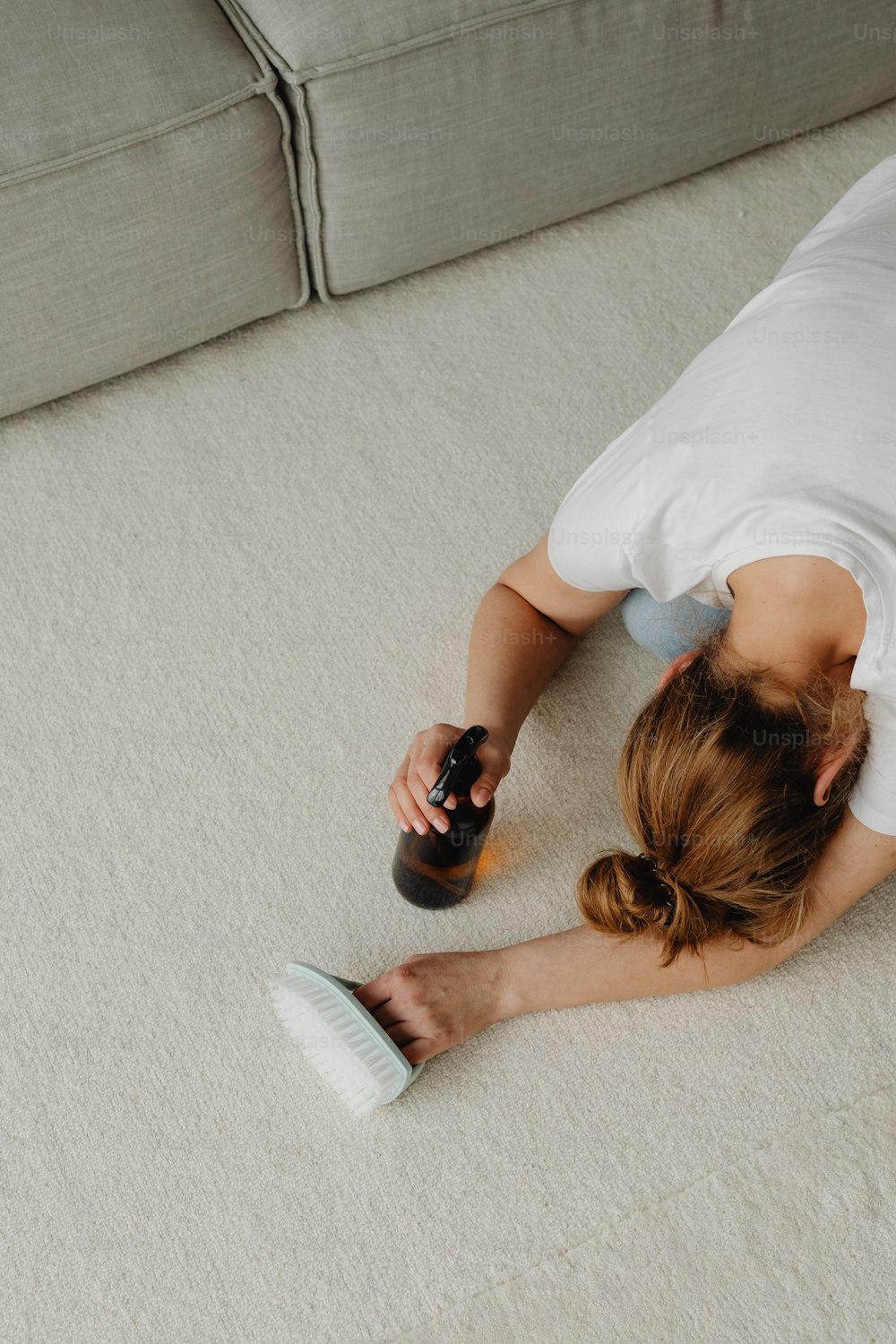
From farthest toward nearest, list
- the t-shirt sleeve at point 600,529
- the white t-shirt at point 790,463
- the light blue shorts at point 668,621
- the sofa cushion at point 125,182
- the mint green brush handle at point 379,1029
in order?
1. the sofa cushion at point 125,182
2. the light blue shorts at point 668,621
3. the mint green brush handle at point 379,1029
4. the t-shirt sleeve at point 600,529
5. the white t-shirt at point 790,463

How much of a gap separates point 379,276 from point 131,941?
3.07 ft

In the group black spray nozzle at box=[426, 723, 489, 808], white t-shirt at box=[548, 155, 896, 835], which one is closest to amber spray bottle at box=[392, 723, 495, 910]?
black spray nozzle at box=[426, 723, 489, 808]

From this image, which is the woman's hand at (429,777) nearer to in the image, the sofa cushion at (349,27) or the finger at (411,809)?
the finger at (411,809)

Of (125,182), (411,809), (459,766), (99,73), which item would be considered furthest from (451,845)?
(99,73)

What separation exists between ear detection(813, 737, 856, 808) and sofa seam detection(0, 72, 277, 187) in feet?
3.27

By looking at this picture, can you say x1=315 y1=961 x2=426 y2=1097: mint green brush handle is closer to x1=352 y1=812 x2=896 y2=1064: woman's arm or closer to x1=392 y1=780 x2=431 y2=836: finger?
x1=352 y1=812 x2=896 y2=1064: woman's arm

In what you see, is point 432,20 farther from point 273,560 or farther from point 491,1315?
point 491,1315

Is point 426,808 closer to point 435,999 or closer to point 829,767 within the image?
point 435,999

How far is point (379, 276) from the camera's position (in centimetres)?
156

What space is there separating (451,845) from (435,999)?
147 mm

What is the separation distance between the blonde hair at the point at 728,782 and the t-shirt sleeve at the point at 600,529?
4.4 inches

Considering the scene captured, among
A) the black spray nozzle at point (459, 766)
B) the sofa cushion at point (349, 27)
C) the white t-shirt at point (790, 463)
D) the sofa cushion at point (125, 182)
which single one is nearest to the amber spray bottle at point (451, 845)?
the black spray nozzle at point (459, 766)

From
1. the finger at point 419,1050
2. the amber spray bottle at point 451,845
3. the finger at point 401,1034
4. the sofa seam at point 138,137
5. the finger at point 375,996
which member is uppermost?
the sofa seam at point 138,137

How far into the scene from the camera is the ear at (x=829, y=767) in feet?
3.00
